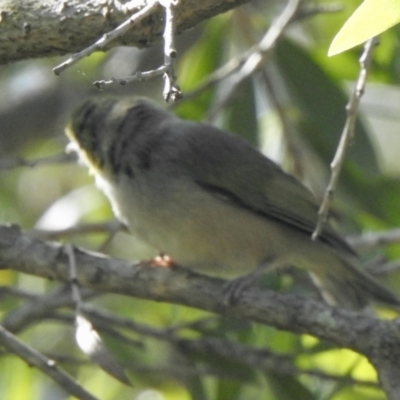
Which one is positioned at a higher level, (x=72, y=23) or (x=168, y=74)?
(x=72, y=23)

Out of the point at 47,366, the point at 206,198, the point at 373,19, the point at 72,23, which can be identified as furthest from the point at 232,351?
the point at 373,19

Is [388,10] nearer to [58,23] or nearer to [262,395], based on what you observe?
[58,23]

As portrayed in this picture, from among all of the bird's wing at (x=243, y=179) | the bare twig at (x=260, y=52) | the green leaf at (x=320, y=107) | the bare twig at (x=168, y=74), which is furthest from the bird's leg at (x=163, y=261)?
the bare twig at (x=168, y=74)

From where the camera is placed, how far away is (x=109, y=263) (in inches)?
175

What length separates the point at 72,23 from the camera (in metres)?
3.40

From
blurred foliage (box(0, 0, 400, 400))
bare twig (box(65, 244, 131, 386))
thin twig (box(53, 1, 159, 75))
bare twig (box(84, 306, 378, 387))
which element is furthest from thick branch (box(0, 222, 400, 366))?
thin twig (box(53, 1, 159, 75))

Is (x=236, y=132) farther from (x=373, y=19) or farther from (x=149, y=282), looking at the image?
(x=373, y=19)

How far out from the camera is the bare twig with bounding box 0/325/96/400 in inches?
147

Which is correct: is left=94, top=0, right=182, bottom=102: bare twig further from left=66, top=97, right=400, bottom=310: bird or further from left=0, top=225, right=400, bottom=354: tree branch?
left=66, top=97, right=400, bottom=310: bird

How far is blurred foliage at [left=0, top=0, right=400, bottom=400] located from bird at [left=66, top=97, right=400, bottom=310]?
1.10 feet

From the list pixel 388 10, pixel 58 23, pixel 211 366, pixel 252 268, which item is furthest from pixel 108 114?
pixel 388 10

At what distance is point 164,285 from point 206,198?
3.07ft

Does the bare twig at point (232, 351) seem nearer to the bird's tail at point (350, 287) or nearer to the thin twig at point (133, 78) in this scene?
the bird's tail at point (350, 287)

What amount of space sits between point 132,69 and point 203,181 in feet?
6.65
